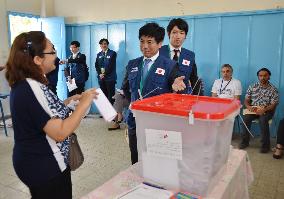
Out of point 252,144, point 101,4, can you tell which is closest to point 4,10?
point 101,4

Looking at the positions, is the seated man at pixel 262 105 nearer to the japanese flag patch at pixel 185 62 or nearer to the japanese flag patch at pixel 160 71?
the japanese flag patch at pixel 185 62

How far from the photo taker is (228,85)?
4.41m

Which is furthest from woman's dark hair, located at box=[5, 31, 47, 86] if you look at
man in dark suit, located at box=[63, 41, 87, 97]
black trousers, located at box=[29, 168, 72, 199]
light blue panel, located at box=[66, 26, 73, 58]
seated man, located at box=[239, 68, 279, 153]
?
light blue panel, located at box=[66, 26, 73, 58]

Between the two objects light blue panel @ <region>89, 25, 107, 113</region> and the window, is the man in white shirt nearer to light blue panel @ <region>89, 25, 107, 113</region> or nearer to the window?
light blue panel @ <region>89, 25, 107, 113</region>

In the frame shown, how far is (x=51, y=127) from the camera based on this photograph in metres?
1.15

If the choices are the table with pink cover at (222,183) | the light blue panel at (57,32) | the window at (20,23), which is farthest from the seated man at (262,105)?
the window at (20,23)

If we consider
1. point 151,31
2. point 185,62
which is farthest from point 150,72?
point 185,62

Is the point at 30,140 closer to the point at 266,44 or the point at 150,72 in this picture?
the point at 150,72

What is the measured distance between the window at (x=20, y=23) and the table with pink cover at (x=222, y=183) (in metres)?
5.04

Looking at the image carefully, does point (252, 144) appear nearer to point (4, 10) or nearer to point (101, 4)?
point (101, 4)

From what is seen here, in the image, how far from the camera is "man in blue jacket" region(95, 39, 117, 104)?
562 centimetres

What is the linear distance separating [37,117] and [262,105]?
3.68 metres

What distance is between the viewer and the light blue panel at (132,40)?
5578mm

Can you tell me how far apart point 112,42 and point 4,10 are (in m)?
2.20
